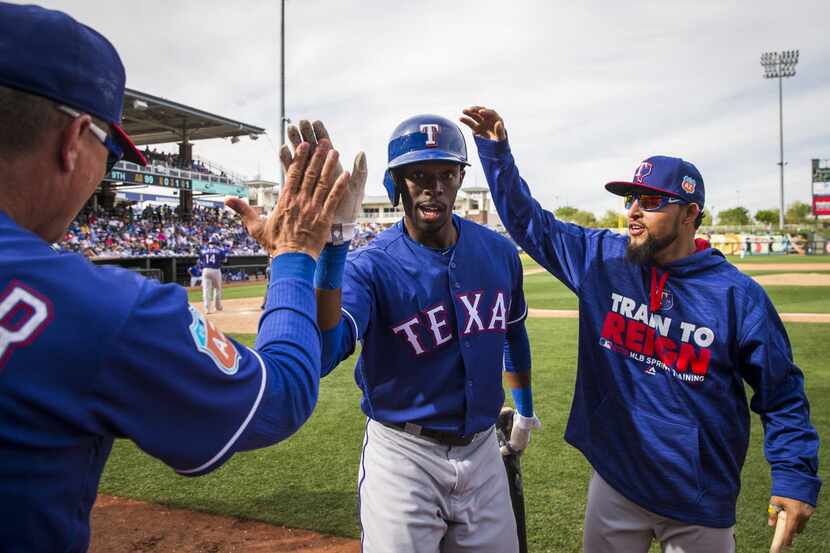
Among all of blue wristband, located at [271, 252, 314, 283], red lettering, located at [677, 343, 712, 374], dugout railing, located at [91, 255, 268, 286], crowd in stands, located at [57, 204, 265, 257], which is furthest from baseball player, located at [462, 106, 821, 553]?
crowd in stands, located at [57, 204, 265, 257]

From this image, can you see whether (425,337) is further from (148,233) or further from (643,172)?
(148,233)

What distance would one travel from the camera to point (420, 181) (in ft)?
8.71

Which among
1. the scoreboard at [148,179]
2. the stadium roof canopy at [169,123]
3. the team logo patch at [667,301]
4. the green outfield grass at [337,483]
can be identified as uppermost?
the stadium roof canopy at [169,123]

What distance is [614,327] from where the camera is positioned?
256 centimetres

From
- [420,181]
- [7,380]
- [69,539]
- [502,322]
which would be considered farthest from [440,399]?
[7,380]

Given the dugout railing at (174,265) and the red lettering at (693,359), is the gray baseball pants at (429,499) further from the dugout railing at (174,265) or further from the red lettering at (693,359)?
the dugout railing at (174,265)

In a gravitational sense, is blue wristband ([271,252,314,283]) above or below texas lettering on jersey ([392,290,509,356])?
above

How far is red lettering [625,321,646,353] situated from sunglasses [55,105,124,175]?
7.03ft

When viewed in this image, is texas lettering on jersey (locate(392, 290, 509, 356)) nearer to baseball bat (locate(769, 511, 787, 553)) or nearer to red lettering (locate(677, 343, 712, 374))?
red lettering (locate(677, 343, 712, 374))

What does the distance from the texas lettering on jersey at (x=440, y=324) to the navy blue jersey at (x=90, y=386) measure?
1.24 metres

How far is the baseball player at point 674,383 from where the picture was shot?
2.25 meters

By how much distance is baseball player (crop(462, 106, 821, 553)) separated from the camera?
2246mm

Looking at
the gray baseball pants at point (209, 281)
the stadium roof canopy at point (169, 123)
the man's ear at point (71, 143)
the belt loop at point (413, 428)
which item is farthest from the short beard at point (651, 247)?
the stadium roof canopy at point (169, 123)

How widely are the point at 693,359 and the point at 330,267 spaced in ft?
5.31
